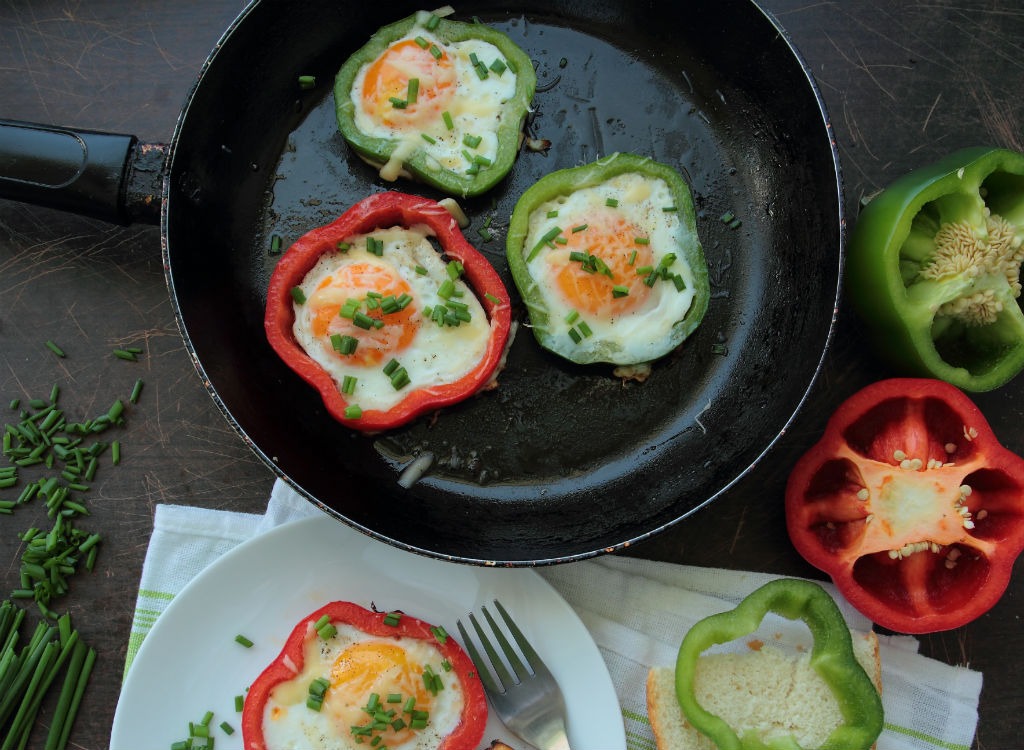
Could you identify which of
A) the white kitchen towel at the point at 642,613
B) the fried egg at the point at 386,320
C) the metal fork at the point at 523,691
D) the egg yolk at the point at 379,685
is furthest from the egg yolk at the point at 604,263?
the egg yolk at the point at 379,685

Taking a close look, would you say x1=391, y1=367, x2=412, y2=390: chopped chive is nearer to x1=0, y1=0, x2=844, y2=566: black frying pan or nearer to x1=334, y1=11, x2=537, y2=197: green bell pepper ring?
x1=0, y1=0, x2=844, y2=566: black frying pan

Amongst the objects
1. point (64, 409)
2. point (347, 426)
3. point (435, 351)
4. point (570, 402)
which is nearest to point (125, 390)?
point (64, 409)

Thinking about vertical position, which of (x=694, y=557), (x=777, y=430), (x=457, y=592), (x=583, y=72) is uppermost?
(x=583, y=72)

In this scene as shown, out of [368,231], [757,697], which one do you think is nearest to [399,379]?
[368,231]

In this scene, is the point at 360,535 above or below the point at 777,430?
below

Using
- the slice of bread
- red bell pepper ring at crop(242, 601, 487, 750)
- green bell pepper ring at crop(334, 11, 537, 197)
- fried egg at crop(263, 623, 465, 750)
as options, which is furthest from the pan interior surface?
the slice of bread

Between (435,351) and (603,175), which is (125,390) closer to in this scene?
(435,351)
